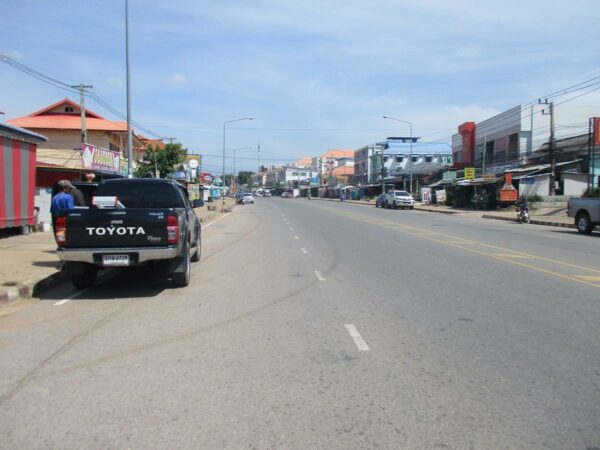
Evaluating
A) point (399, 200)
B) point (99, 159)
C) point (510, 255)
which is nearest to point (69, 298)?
point (510, 255)

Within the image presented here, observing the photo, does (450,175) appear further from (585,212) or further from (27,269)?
(27,269)

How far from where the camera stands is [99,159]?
1097 inches

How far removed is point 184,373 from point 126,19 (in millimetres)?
20155

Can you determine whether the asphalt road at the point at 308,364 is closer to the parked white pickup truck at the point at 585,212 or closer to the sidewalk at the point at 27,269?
the sidewalk at the point at 27,269

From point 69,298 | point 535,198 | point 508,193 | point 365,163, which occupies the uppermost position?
point 365,163

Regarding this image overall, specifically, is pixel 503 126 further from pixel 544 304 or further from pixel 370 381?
pixel 370 381

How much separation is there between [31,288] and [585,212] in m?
22.0

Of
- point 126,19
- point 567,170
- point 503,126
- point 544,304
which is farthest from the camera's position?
point 503,126

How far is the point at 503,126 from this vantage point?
168 feet

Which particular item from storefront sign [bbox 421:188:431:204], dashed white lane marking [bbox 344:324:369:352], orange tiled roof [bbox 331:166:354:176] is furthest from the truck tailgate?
orange tiled roof [bbox 331:166:354:176]

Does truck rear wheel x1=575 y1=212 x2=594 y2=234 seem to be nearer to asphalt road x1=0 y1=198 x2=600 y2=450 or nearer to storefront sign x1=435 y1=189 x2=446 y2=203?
asphalt road x1=0 y1=198 x2=600 y2=450

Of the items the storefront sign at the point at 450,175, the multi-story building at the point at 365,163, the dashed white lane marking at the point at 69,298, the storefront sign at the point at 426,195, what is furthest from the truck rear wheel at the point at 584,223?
the multi-story building at the point at 365,163

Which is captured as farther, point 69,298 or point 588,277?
point 588,277

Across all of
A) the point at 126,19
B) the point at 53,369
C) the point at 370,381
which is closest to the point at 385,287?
the point at 370,381
